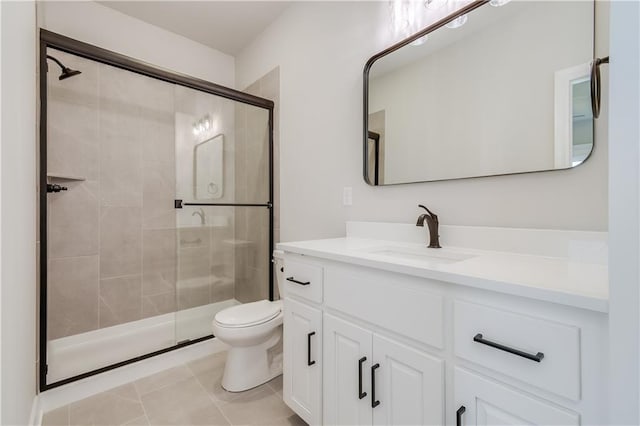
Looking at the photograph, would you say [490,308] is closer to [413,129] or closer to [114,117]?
[413,129]

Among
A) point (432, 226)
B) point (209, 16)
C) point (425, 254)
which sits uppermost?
point (209, 16)

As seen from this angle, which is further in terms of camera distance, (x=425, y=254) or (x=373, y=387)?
(x=425, y=254)

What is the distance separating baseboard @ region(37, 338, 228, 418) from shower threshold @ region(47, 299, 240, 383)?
0.09m

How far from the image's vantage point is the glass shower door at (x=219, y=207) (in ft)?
7.33

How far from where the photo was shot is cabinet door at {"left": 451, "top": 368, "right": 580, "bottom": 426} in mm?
647

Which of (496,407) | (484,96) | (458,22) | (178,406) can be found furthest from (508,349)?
(178,406)

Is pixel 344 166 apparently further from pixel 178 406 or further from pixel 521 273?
pixel 178 406

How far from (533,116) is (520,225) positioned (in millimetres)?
414

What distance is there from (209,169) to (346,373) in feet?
5.96

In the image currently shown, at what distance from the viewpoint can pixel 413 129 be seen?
1489 millimetres

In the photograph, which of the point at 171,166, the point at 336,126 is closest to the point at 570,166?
the point at 336,126

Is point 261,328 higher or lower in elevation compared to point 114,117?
lower

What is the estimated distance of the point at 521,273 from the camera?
0.78 meters

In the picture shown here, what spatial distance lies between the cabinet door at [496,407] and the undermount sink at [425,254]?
0.45m
